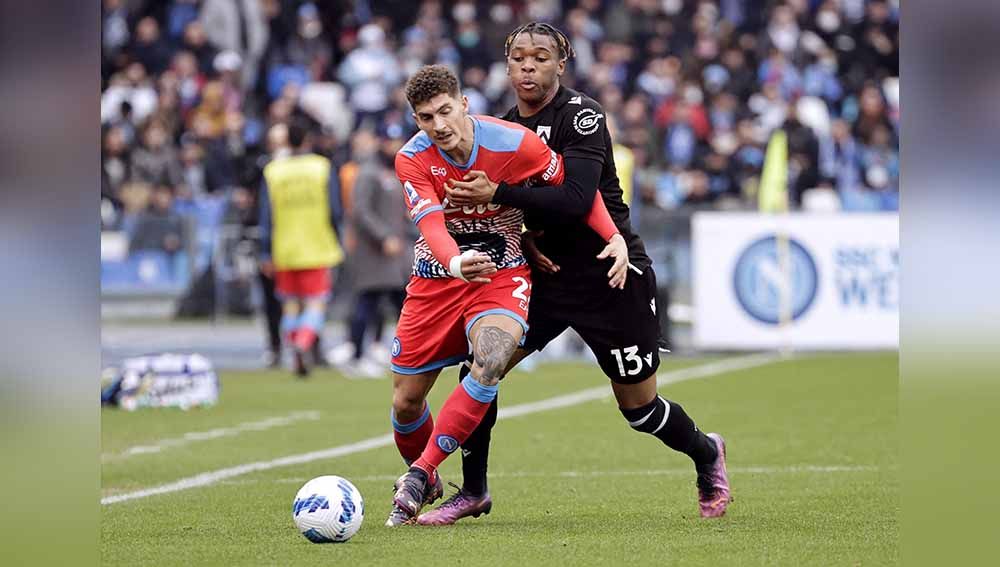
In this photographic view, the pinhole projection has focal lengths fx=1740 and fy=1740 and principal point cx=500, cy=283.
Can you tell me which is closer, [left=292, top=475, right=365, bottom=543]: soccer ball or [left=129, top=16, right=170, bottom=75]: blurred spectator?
[left=292, top=475, right=365, bottom=543]: soccer ball

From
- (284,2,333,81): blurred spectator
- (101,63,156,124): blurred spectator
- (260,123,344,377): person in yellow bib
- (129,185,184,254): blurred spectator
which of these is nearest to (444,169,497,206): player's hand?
(260,123,344,377): person in yellow bib

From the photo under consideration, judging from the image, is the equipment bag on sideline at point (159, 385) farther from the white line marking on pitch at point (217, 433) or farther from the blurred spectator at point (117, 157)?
the blurred spectator at point (117, 157)

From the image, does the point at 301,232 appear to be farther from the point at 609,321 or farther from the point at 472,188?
the point at 472,188

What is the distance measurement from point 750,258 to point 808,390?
4.52 metres

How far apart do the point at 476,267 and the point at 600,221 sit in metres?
0.73

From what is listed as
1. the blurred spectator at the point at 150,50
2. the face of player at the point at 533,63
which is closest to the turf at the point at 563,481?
the face of player at the point at 533,63

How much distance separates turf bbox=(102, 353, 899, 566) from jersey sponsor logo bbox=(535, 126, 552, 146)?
5.55ft

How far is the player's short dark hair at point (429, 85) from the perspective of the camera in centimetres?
718

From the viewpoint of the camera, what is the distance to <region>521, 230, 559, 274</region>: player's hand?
25.5 feet

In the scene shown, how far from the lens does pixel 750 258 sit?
63.5 feet

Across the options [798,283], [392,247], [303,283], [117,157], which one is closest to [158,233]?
[117,157]

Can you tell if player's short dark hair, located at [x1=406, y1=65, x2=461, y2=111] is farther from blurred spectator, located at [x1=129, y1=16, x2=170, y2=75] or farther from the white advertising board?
blurred spectator, located at [x1=129, y1=16, x2=170, y2=75]
